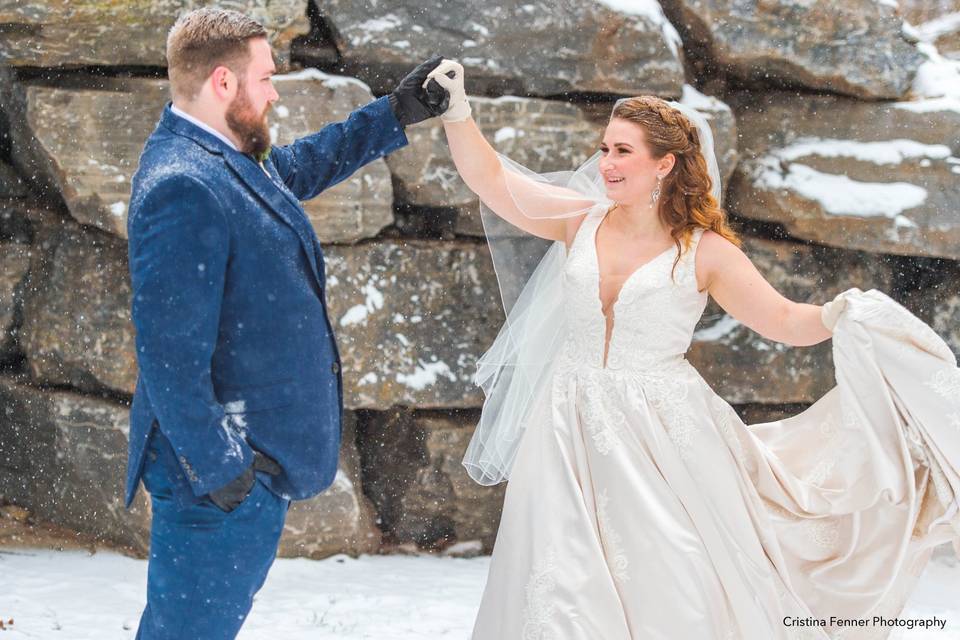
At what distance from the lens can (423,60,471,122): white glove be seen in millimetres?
3197

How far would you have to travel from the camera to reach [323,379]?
2.68 meters

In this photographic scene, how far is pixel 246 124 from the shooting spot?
2613 mm

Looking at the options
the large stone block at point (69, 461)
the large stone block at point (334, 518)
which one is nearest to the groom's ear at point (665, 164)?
the large stone block at point (334, 518)

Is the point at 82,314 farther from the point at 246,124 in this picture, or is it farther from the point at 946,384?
the point at 946,384

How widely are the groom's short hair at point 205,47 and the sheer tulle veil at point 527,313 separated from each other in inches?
45.5

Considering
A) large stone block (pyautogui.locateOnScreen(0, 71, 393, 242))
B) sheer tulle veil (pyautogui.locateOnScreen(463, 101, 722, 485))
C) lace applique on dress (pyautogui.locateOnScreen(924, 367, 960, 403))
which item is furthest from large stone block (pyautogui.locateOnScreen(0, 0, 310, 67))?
lace applique on dress (pyautogui.locateOnScreen(924, 367, 960, 403))

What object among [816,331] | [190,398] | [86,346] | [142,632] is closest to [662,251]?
[816,331]

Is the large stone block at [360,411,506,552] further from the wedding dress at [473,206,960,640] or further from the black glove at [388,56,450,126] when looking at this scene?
the black glove at [388,56,450,126]

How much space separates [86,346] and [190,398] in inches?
97.9

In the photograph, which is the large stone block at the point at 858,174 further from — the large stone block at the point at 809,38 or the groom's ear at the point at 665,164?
the groom's ear at the point at 665,164

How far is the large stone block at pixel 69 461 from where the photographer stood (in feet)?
15.4

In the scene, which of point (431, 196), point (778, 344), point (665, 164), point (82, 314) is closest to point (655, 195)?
point (665, 164)

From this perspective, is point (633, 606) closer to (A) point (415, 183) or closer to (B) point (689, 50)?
(A) point (415, 183)

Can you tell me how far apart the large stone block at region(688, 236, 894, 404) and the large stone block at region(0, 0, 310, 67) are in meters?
2.30
